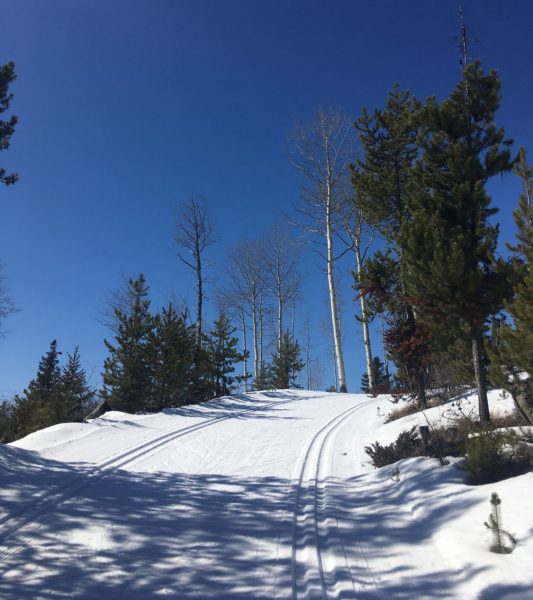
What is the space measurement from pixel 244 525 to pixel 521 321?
448cm

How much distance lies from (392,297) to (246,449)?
6.24 m

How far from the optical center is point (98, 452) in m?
7.56

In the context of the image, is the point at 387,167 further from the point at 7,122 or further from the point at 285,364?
the point at 285,364

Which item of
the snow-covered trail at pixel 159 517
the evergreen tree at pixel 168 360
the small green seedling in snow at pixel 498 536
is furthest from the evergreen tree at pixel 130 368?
the small green seedling in snow at pixel 498 536

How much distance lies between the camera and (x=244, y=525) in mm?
4559

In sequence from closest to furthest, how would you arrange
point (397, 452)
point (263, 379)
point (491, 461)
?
point (491, 461), point (397, 452), point (263, 379)

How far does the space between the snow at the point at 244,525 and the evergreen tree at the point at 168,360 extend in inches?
314

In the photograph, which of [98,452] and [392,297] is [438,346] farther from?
[98,452]

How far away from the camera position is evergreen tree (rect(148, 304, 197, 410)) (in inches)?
634

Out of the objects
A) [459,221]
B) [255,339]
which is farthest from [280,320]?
[459,221]

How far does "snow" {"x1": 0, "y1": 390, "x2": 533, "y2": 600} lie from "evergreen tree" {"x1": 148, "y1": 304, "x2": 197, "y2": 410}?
7970 mm

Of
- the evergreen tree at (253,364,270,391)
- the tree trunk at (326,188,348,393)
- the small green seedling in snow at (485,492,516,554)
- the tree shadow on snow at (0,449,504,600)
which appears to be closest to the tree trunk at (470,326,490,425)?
the tree shadow on snow at (0,449,504,600)

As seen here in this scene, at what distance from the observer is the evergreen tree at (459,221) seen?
24.0 ft

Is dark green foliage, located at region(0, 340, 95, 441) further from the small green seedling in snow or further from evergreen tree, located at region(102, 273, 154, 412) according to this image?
the small green seedling in snow
